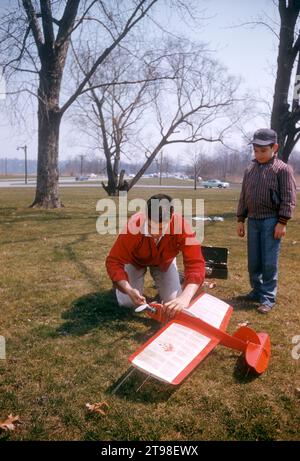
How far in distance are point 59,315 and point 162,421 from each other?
2.09 m

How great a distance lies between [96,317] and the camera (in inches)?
163

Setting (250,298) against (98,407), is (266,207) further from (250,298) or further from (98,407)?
(98,407)

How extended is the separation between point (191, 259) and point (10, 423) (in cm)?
215

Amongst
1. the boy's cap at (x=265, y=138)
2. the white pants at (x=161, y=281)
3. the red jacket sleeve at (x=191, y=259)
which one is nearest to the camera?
the red jacket sleeve at (x=191, y=259)

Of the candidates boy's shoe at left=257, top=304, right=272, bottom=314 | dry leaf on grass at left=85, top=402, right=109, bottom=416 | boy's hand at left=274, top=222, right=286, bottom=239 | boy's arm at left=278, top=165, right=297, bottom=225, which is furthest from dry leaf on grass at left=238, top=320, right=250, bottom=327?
dry leaf on grass at left=85, top=402, right=109, bottom=416

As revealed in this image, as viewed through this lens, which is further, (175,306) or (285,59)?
(285,59)

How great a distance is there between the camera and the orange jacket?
3680 mm

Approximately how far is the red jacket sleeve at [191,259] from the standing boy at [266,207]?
3.59 feet

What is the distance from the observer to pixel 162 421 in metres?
2.50

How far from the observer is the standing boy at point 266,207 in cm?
419

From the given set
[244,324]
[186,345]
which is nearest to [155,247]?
[186,345]

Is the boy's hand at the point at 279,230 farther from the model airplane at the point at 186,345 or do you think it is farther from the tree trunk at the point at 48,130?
the tree trunk at the point at 48,130

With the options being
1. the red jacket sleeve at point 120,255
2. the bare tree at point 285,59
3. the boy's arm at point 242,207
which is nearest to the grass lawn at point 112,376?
the red jacket sleeve at point 120,255

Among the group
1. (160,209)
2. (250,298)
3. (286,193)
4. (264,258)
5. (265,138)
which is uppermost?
(265,138)
